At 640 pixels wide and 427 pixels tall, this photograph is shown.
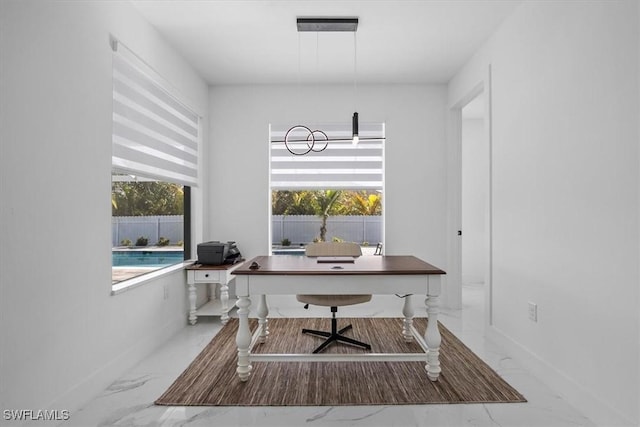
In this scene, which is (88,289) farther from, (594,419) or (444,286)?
(444,286)

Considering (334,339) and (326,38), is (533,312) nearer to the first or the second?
(334,339)

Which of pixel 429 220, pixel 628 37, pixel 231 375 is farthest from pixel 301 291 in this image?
pixel 429 220

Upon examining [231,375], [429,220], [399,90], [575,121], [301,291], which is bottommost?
[231,375]

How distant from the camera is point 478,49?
11.7 ft

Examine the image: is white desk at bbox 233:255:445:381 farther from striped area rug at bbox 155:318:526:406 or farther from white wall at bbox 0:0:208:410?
white wall at bbox 0:0:208:410

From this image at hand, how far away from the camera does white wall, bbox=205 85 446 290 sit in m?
4.46

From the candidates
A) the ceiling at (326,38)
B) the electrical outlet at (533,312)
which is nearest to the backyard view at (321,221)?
the ceiling at (326,38)

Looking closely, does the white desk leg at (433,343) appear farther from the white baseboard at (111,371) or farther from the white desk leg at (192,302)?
the white desk leg at (192,302)

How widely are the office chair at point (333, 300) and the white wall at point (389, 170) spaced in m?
1.15

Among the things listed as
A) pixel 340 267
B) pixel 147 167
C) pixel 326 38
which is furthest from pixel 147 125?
pixel 340 267

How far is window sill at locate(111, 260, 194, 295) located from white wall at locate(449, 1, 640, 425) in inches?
114

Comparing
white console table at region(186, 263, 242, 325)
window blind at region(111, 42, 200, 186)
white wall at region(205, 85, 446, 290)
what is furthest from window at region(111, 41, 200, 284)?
white wall at region(205, 85, 446, 290)

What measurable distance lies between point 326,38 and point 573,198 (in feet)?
7.75

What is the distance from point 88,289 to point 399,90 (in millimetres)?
3806
